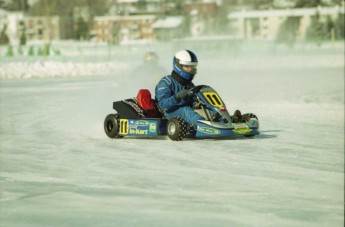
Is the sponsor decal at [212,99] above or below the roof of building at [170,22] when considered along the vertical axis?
above

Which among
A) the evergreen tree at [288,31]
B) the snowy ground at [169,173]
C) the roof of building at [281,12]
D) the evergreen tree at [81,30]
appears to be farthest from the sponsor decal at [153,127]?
the evergreen tree at [81,30]

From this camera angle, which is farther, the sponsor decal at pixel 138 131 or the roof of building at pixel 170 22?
the roof of building at pixel 170 22

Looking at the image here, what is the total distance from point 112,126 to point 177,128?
3.66ft

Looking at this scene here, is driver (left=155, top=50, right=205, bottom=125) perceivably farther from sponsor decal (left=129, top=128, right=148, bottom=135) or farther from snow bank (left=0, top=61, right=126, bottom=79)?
snow bank (left=0, top=61, right=126, bottom=79)

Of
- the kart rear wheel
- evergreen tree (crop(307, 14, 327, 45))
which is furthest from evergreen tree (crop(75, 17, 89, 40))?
the kart rear wheel

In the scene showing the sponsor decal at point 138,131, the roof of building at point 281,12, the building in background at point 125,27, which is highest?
the sponsor decal at point 138,131

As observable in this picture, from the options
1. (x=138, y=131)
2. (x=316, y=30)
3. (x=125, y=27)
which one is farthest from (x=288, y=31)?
(x=138, y=131)

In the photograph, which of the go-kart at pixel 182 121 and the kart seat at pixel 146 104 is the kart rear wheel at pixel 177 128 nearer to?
the go-kart at pixel 182 121

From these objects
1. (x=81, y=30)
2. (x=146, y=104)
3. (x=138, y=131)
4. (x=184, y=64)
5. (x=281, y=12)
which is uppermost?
(x=184, y=64)

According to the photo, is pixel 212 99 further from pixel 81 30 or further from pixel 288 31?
pixel 81 30

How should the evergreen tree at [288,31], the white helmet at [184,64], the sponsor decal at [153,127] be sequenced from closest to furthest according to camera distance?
the sponsor decal at [153,127] < the white helmet at [184,64] < the evergreen tree at [288,31]

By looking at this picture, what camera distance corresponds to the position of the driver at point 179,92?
9.41m

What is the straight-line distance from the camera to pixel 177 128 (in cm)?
920

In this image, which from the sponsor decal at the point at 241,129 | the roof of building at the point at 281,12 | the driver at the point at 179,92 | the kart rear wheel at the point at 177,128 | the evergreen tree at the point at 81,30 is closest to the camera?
the kart rear wheel at the point at 177,128
